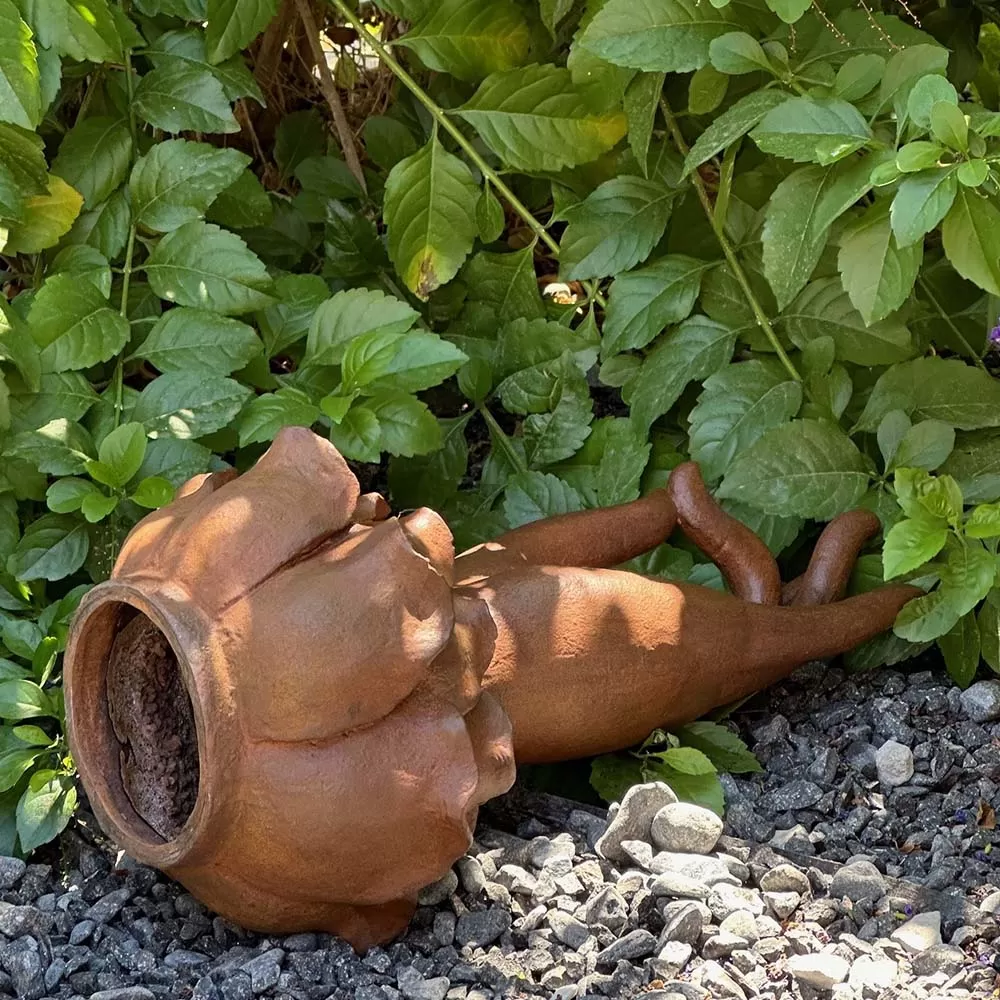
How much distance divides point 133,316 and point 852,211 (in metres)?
1.04

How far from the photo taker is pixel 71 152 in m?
2.08

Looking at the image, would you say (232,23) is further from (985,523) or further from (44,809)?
(985,523)

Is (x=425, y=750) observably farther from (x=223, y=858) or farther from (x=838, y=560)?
(x=838, y=560)

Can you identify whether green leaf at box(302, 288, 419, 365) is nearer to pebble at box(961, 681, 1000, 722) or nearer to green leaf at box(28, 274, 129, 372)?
green leaf at box(28, 274, 129, 372)

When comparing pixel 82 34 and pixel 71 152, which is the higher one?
pixel 82 34

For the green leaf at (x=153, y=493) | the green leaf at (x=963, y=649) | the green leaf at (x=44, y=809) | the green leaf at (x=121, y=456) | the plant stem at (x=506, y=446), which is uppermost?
the green leaf at (x=121, y=456)

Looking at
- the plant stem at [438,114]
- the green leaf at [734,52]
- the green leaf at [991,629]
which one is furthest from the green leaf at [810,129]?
the green leaf at [991,629]

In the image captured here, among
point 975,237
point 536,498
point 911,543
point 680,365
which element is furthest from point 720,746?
point 975,237

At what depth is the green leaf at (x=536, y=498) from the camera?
6.72 feet

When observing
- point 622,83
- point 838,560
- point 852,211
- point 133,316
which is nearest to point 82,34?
point 133,316

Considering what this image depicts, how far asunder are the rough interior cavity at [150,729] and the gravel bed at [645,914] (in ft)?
0.41

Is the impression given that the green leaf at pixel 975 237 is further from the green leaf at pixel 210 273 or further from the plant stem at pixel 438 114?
the green leaf at pixel 210 273

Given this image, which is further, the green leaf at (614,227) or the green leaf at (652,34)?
the green leaf at (614,227)

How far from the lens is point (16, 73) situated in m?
1.75
